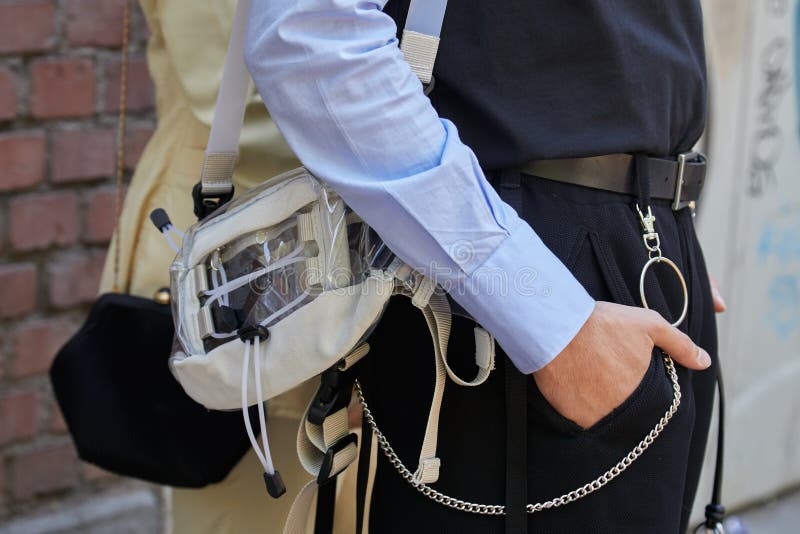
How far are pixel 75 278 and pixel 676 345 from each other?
1320 millimetres

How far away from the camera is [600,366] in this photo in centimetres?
93

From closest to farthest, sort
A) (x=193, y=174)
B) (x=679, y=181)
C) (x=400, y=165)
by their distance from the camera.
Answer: (x=400, y=165), (x=679, y=181), (x=193, y=174)

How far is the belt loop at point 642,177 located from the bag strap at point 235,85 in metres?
0.27

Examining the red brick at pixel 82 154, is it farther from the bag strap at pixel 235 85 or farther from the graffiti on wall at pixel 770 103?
the graffiti on wall at pixel 770 103

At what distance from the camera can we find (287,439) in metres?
1.31

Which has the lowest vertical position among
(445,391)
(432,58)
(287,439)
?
(287,439)

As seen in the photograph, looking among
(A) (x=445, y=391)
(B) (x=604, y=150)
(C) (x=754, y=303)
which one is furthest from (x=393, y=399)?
(C) (x=754, y=303)

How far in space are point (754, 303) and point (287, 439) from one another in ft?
6.43

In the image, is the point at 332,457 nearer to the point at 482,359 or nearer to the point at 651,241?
the point at 482,359

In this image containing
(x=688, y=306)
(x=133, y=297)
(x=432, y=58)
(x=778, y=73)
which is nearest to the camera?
(x=432, y=58)

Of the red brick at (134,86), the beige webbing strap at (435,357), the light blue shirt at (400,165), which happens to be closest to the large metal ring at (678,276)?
the light blue shirt at (400,165)

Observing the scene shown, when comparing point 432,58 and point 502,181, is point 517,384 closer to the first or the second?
point 502,181

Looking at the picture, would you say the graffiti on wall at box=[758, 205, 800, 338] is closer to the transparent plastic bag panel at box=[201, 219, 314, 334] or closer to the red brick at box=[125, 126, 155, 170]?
the red brick at box=[125, 126, 155, 170]

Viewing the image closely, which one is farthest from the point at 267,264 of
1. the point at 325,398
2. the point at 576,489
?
Answer: the point at 576,489
